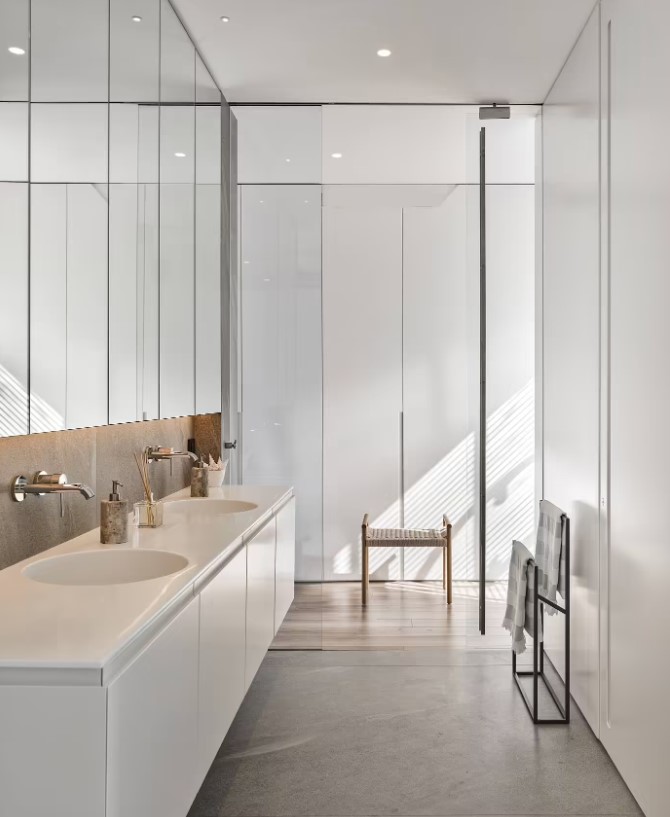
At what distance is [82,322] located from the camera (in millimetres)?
1918

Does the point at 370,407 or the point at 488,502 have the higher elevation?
the point at 370,407

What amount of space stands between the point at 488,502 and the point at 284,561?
77.0 inches

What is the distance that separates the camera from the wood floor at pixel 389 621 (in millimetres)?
3645

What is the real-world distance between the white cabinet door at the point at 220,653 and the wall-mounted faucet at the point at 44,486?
430mm

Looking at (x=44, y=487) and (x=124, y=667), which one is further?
(x=44, y=487)

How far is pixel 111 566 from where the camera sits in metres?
1.96

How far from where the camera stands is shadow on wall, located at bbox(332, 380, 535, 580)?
461 cm

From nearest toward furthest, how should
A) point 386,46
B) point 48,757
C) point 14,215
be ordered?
point 48,757
point 14,215
point 386,46

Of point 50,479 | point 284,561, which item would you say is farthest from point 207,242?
point 50,479

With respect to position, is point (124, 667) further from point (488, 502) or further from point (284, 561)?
point (488, 502)

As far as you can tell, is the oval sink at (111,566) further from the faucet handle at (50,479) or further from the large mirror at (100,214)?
the large mirror at (100,214)

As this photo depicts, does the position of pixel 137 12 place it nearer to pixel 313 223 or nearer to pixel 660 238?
pixel 313 223

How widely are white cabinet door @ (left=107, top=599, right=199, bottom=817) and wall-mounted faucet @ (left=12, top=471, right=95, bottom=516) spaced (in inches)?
19.1

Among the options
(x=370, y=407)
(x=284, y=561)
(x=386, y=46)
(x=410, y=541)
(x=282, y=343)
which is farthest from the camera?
(x=370, y=407)
